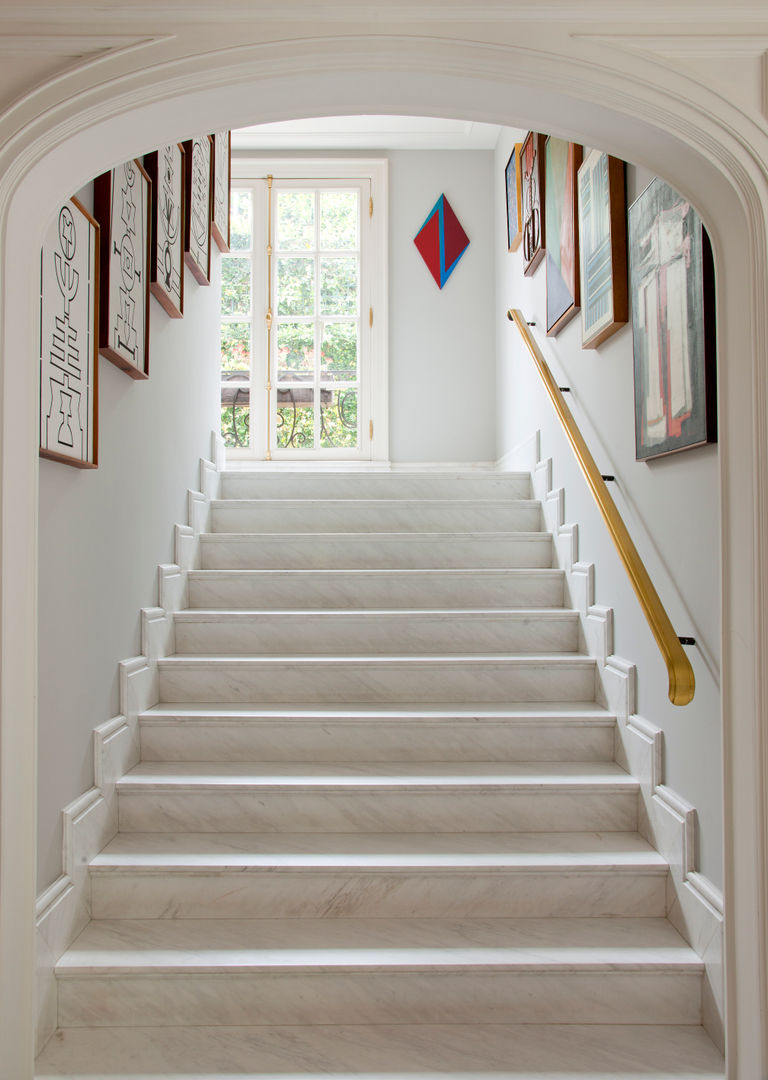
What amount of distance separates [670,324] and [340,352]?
3.93 m

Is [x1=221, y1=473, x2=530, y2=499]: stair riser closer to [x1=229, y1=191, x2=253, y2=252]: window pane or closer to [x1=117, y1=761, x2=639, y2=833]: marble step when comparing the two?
[x1=117, y1=761, x2=639, y2=833]: marble step

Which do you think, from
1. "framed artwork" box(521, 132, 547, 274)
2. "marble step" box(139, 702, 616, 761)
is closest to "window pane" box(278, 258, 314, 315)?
"framed artwork" box(521, 132, 547, 274)

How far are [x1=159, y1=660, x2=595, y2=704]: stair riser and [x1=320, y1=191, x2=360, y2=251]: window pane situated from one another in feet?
12.8

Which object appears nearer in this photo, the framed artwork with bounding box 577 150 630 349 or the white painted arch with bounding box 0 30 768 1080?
the white painted arch with bounding box 0 30 768 1080

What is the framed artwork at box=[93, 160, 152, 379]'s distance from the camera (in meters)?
2.49

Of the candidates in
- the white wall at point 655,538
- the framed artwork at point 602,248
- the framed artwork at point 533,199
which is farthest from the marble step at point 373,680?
the framed artwork at point 533,199

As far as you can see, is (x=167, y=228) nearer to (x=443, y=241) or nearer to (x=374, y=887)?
(x=374, y=887)

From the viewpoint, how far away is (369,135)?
5.71 m

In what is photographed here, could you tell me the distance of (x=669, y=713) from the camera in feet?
7.80

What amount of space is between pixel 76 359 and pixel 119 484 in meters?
0.57

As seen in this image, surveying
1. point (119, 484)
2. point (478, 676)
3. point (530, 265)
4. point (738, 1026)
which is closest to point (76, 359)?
point (119, 484)

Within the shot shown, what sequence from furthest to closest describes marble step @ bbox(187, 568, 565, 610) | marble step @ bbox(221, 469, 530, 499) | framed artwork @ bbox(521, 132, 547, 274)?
marble step @ bbox(221, 469, 530, 499)
framed artwork @ bbox(521, 132, 547, 274)
marble step @ bbox(187, 568, 565, 610)

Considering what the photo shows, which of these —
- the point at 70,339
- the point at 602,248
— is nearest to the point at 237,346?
the point at 602,248

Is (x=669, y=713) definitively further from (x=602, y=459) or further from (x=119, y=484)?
(x=119, y=484)
